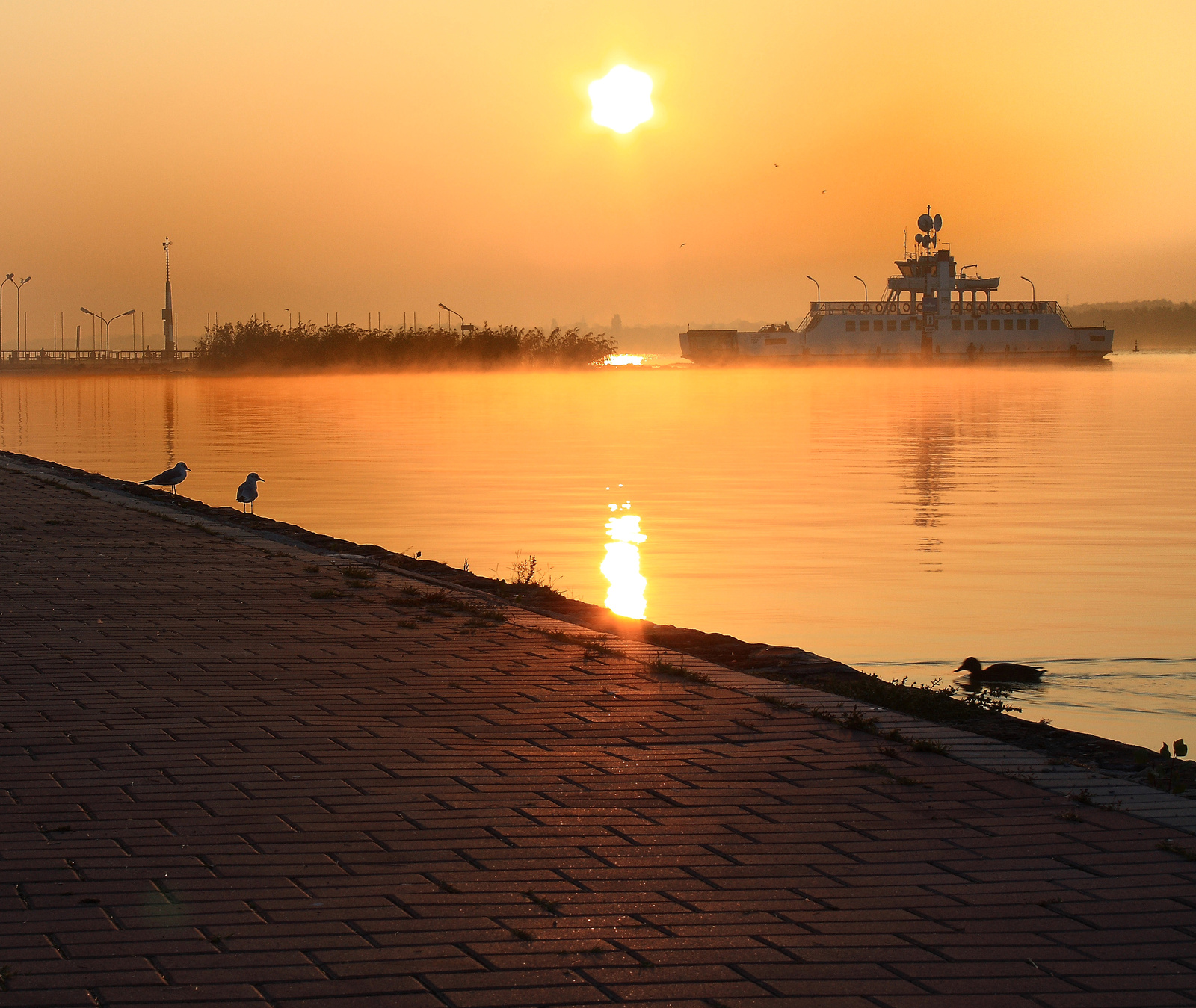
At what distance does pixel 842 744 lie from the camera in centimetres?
539

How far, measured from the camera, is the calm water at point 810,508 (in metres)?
10.1

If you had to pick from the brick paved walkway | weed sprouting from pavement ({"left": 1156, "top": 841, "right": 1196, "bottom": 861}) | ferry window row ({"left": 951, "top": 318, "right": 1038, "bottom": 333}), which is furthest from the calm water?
ferry window row ({"left": 951, "top": 318, "right": 1038, "bottom": 333})

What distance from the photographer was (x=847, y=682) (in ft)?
22.5

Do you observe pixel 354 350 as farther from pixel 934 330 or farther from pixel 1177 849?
pixel 1177 849

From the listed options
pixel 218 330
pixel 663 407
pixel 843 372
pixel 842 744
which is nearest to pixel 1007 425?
pixel 663 407

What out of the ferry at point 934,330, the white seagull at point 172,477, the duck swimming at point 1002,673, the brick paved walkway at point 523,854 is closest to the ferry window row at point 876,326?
the ferry at point 934,330

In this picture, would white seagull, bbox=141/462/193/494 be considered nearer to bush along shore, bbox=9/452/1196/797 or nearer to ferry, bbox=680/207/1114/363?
bush along shore, bbox=9/452/1196/797

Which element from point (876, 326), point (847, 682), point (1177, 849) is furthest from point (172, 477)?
point (876, 326)

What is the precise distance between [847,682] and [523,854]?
3.20 m

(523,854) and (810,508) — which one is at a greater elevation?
(523,854)

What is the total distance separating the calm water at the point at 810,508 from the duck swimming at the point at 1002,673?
0.12 meters

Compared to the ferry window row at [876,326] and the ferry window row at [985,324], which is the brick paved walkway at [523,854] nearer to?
the ferry window row at [876,326]

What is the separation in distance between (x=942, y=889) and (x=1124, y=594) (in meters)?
8.96

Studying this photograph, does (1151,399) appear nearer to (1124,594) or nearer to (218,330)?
(1124,594)
